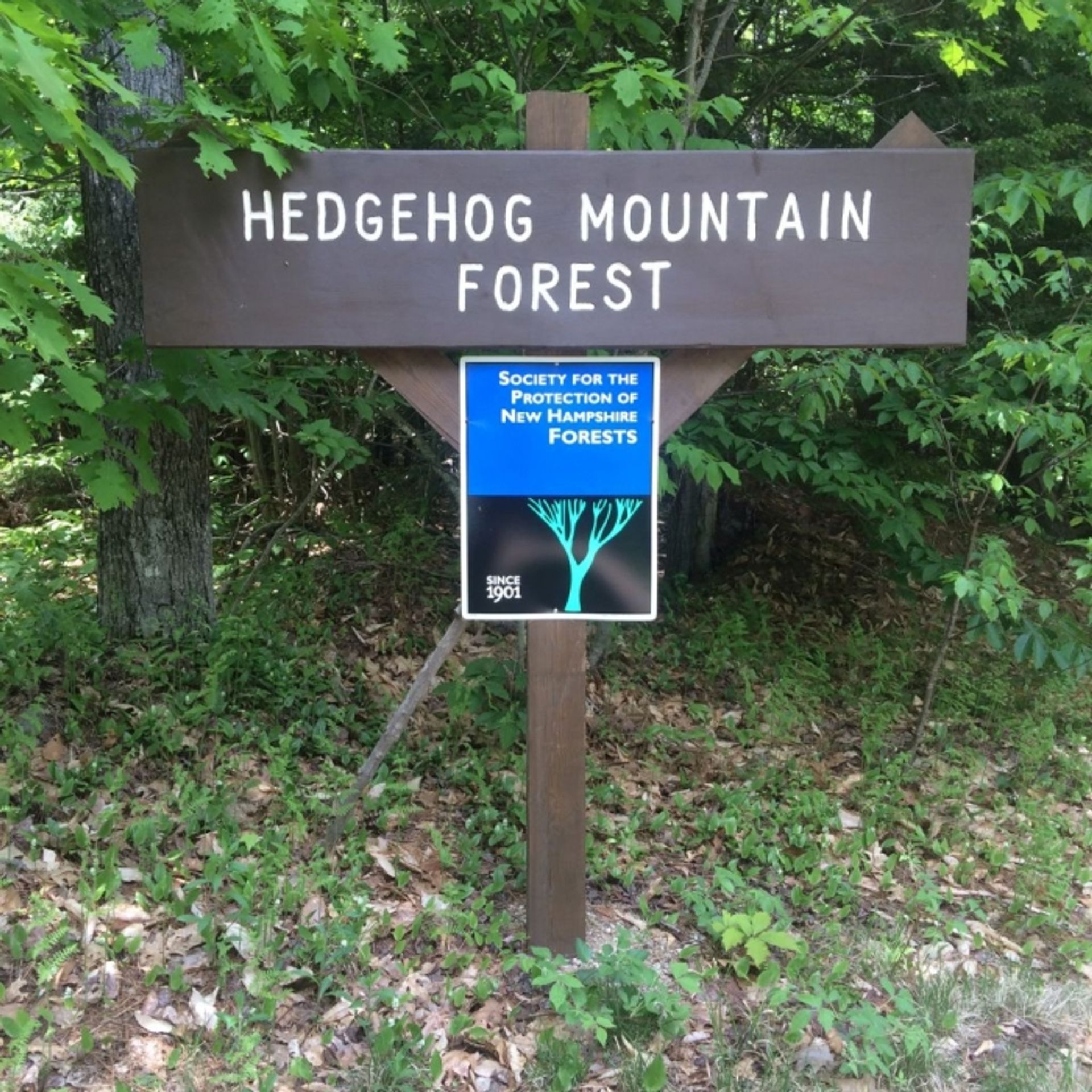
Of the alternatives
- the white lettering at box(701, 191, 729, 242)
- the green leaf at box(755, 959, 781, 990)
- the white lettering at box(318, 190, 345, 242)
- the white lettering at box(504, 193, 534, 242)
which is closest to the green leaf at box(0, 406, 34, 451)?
the white lettering at box(318, 190, 345, 242)

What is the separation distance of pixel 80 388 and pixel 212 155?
75 centimetres

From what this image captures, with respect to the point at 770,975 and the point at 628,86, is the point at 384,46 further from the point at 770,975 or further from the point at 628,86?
the point at 770,975

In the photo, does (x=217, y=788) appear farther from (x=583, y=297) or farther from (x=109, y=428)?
(x=583, y=297)

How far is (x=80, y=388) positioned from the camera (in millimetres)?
2641

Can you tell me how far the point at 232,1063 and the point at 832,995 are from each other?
173 cm

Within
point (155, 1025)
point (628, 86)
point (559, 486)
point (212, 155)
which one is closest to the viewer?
point (212, 155)

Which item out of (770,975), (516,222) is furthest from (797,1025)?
Answer: (516,222)

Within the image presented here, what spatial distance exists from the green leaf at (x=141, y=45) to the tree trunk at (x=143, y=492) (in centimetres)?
145

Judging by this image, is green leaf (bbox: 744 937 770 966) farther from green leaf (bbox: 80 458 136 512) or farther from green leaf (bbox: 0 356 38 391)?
green leaf (bbox: 0 356 38 391)

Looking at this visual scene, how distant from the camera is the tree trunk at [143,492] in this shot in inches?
156

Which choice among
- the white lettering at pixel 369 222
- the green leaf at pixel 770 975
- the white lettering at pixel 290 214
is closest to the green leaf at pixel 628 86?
the white lettering at pixel 369 222

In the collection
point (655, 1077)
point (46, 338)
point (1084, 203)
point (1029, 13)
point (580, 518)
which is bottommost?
point (655, 1077)

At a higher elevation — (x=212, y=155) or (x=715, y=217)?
(x=212, y=155)

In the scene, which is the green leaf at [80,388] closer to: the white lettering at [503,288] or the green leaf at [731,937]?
the white lettering at [503,288]
